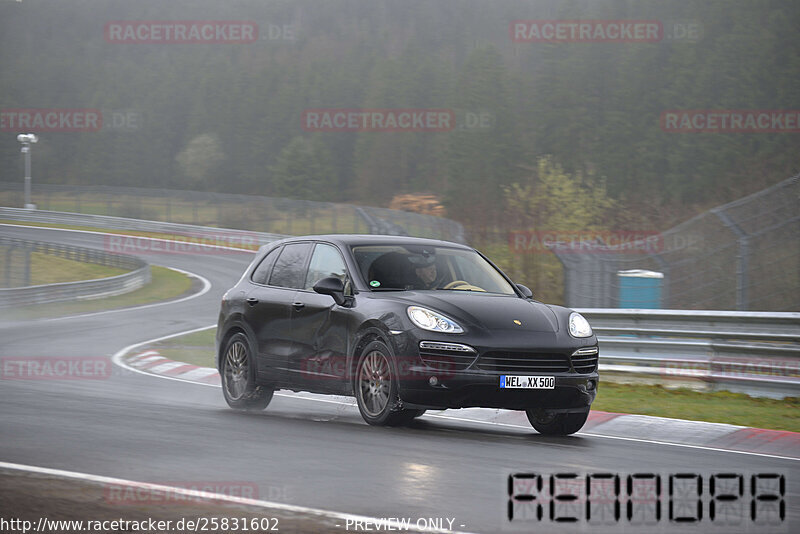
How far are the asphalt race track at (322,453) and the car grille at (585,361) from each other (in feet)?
1.96

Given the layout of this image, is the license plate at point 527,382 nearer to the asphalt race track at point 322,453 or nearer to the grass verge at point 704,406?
the asphalt race track at point 322,453

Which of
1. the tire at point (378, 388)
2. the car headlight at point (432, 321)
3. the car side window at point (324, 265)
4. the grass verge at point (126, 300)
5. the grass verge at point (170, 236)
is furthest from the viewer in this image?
the grass verge at point (170, 236)

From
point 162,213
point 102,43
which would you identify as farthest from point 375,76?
point 162,213

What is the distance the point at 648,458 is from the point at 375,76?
345 feet

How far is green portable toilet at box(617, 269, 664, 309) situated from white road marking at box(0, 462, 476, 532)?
11963 millimetres

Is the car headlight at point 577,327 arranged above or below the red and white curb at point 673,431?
above

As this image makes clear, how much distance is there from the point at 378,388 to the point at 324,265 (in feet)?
5.48

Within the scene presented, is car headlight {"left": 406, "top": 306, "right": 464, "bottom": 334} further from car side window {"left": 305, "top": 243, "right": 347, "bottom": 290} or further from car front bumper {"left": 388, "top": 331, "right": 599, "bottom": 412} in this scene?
car side window {"left": 305, "top": 243, "right": 347, "bottom": 290}

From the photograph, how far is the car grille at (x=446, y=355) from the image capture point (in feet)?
27.5

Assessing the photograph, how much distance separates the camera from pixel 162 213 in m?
60.7

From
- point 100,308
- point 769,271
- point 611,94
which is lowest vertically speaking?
point 100,308

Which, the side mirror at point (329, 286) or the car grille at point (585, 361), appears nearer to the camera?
the car grille at point (585, 361)

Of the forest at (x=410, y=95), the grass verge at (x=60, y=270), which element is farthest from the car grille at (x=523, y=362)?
the grass verge at (x=60, y=270)

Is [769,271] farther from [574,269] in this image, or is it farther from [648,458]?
[648,458]
